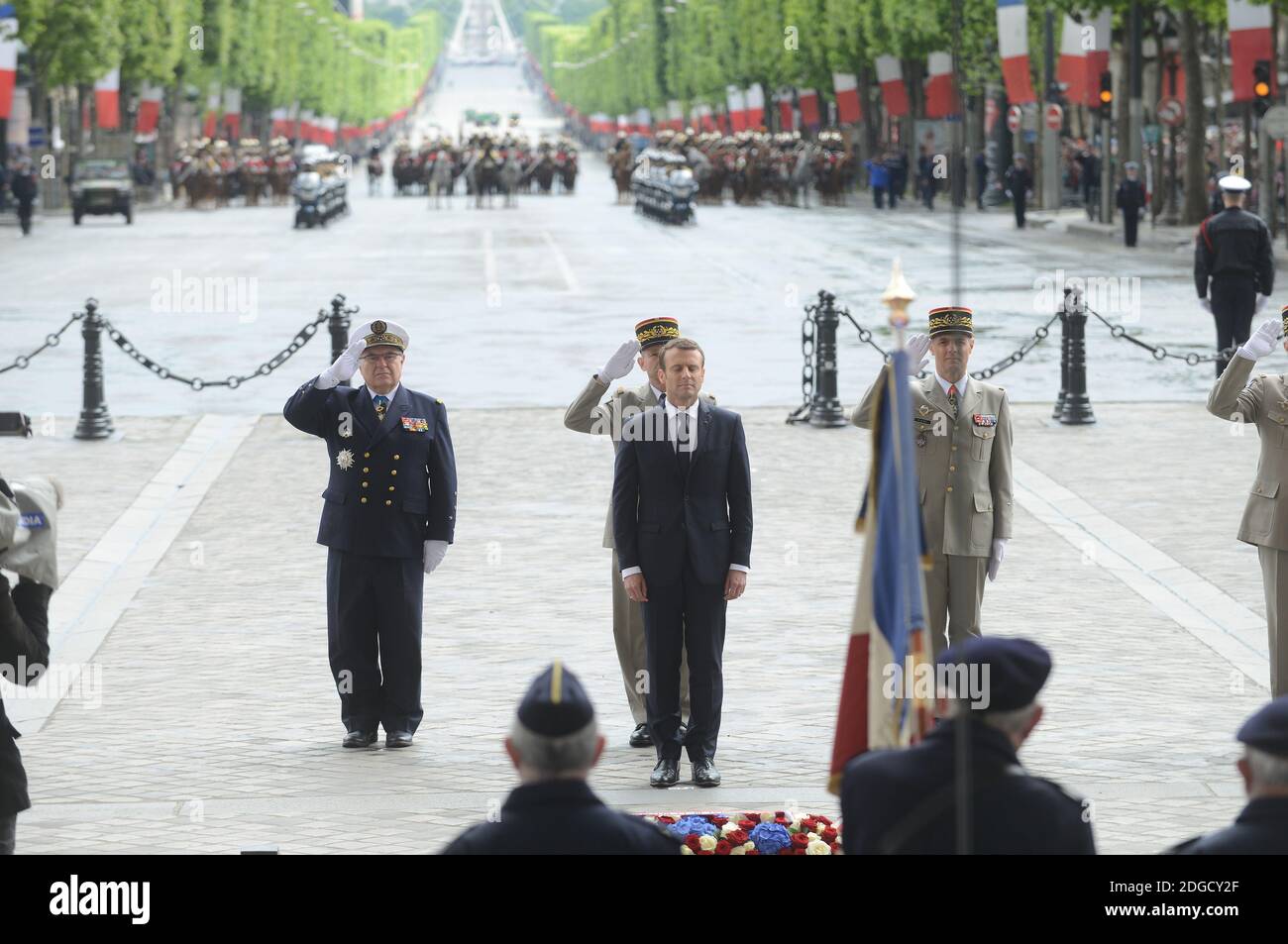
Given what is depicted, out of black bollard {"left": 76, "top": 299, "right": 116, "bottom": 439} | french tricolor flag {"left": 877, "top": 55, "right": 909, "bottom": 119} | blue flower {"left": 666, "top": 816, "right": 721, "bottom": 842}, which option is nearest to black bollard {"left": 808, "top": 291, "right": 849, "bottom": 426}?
black bollard {"left": 76, "top": 299, "right": 116, "bottom": 439}

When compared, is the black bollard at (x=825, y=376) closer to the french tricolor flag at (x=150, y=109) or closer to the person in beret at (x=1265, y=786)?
the person in beret at (x=1265, y=786)

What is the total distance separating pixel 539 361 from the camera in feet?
81.4

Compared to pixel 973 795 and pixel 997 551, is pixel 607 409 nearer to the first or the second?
pixel 997 551

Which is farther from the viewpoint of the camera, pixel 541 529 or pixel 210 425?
pixel 210 425

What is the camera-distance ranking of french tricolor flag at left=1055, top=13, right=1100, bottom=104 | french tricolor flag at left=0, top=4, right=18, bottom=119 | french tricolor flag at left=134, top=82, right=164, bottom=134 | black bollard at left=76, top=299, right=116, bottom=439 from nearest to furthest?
1. black bollard at left=76, top=299, right=116, bottom=439
2. french tricolor flag at left=1055, top=13, right=1100, bottom=104
3. french tricolor flag at left=0, top=4, right=18, bottom=119
4. french tricolor flag at left=134, top=82, right=164, bottom=134

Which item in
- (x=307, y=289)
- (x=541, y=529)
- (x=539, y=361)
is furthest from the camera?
(x=307, y=289)

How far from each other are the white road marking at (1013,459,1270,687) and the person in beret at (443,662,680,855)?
6.22 metres

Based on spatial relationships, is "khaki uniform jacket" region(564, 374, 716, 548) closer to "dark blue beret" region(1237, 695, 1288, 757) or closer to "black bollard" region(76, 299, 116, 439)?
"dark blue beret" region(1237, 695, 1288, 757)

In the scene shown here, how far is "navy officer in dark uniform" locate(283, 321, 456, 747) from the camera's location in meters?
9.53

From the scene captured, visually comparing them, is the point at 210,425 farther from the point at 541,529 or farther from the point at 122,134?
the point at 122,134
